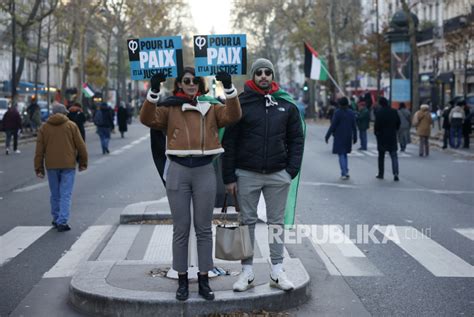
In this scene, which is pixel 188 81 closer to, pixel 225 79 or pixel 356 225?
pixel 225 79

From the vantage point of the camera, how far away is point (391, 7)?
8781cm

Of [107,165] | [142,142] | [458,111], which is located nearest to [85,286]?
[107,165]

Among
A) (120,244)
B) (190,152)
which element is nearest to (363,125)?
(120,244)

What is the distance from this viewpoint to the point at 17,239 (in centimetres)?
1174

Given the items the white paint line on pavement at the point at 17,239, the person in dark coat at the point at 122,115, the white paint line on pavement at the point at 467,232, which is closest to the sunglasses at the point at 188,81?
the white paint line on pavement at the point at 17,239

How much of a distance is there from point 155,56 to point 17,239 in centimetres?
511

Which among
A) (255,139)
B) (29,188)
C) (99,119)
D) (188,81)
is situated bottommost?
(29,188)

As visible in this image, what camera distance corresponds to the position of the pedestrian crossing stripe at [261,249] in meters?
9.51

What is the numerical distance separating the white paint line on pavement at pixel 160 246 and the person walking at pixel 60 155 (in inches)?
52.3

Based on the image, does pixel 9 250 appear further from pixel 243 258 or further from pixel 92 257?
pixel 243 258

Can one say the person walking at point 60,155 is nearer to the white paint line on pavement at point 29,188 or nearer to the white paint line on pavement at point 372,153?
the white paint line on pavement at point 29,188

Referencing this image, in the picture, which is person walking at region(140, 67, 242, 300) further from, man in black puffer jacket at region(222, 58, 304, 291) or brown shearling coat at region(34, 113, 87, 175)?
brown shearling coat at region(34, 113, 87, 175)

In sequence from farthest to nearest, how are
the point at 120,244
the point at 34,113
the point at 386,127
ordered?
the point at 34,113, the point at 386,127, the point at 120,244

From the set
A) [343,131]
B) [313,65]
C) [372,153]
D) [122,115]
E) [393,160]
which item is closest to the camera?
[393,160]
